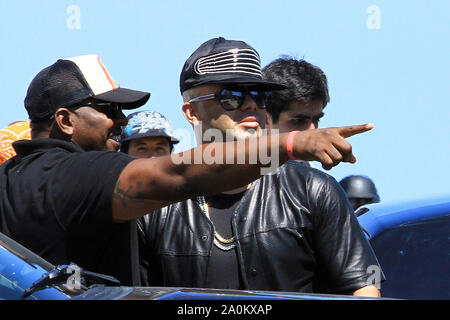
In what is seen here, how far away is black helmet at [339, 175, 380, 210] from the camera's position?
8.40 metres

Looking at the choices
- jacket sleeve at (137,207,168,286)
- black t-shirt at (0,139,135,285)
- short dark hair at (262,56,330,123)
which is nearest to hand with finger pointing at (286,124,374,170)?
black t-shirt at (0,139,135,285)

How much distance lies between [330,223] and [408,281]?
1.25 meters

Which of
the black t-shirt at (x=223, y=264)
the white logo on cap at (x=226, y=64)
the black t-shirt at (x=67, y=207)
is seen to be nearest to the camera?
the black t-shirt at (x=67, y=207)

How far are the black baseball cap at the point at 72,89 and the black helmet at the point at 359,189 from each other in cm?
451

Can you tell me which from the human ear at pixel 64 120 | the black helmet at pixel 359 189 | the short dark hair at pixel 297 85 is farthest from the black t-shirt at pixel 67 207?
the black helmet at pixel 359 189

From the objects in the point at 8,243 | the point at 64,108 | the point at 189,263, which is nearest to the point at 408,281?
the point at 189,263

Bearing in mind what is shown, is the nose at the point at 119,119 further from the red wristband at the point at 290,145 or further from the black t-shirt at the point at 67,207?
the red wristband at the point at 290,145

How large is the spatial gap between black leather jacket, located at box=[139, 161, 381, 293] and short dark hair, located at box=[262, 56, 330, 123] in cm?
182

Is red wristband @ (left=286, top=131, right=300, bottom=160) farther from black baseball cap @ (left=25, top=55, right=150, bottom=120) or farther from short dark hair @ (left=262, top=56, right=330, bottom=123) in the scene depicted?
short dark hair @ (left=262, top=56, right=330, bottom=123)

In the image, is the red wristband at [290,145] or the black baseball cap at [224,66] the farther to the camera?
the black baseball cap at [224,66]

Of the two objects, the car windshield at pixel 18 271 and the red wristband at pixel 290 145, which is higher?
the red wristband at pixel 290 145

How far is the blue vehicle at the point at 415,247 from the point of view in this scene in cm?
508
